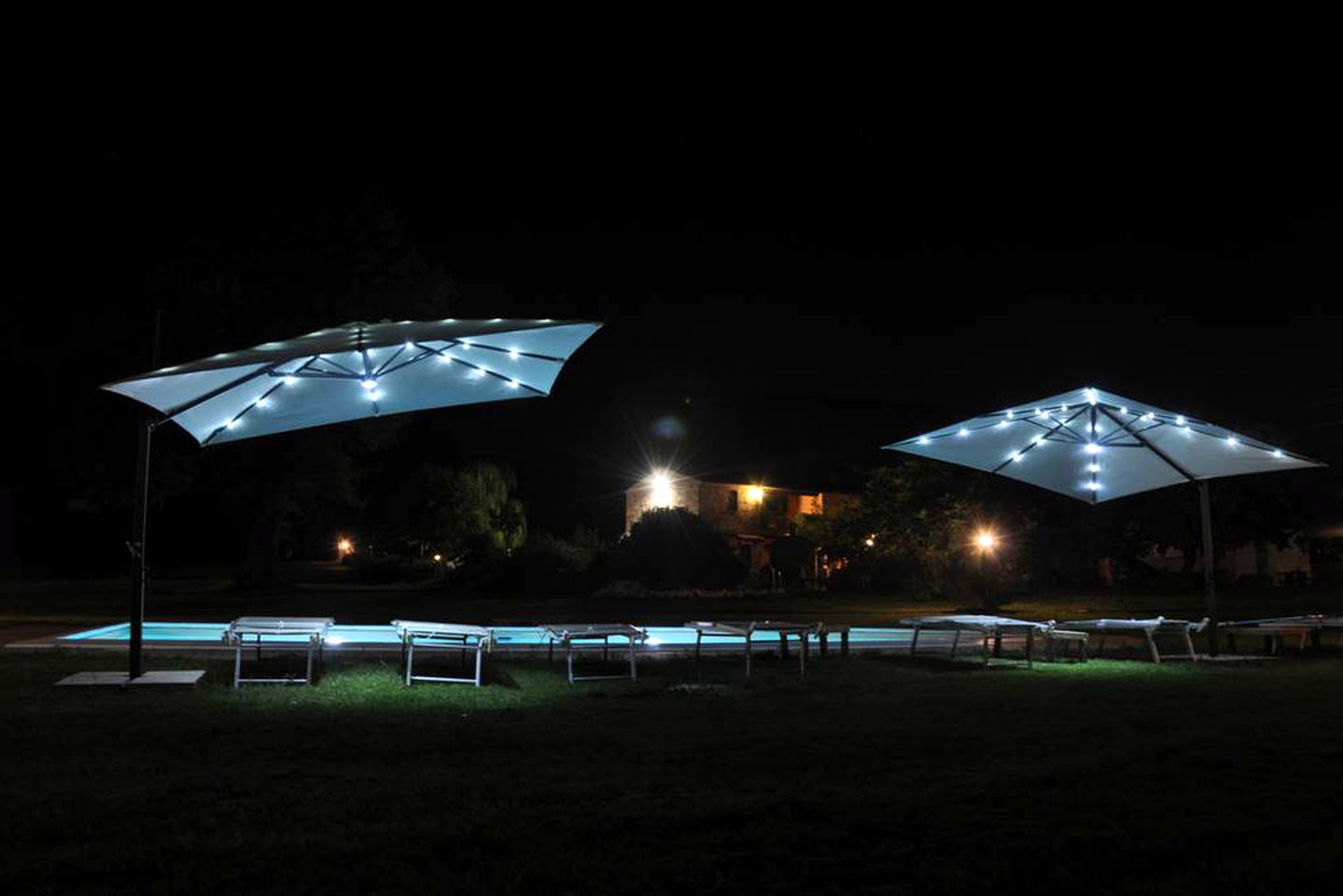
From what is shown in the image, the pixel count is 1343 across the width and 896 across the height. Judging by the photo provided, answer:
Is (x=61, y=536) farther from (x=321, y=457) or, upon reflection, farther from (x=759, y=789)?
(x=759, y=789)

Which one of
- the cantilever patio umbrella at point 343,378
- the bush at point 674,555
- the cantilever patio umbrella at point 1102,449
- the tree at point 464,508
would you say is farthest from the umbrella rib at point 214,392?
the tree at point 464,508

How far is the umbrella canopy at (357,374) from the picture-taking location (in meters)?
9.11

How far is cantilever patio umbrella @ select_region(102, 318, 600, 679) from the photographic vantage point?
9133 millimetres

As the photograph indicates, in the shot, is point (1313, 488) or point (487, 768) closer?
point (487, 768)

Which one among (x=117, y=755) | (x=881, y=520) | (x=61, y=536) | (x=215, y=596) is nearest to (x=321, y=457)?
(x=215, y=596)

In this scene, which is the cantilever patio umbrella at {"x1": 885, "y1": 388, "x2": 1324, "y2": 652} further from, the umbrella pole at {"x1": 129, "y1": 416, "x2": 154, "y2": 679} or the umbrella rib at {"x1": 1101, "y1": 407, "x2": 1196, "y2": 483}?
the umbrella pole at {"x1": 129, "y1": 416, "x2": 154, "y2": 679}

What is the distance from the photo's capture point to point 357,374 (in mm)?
10672

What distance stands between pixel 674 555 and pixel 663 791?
75.4 feet

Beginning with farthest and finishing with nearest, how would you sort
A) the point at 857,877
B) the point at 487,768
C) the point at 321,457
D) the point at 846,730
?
the point at 321,457 < the point at 846,730 < the point at 487,768 < the point at 857,877

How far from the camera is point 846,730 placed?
7.45 meters

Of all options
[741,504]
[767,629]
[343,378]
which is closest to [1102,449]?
[767,629]

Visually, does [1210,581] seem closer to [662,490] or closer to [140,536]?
[140,536]

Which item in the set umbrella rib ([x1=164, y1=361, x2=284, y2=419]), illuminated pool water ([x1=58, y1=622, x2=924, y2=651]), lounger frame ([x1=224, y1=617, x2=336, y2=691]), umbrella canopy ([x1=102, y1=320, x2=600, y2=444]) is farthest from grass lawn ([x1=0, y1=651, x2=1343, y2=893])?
illuminated pool water ([x1=58, y1=622, x2=924, y2=651])

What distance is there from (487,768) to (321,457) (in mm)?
31357
